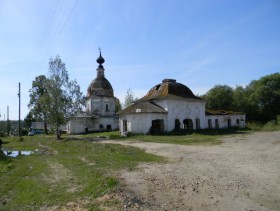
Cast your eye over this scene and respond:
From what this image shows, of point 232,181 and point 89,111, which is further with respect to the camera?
point 89,111

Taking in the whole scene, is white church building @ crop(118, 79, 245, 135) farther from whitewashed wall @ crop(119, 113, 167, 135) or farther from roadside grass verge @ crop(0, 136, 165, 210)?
roadside grass verge @ crop(0, 136, 165, 210)

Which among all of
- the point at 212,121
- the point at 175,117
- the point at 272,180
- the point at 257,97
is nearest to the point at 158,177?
the point at 272,180

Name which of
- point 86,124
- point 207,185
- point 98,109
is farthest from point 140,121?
point 207,185

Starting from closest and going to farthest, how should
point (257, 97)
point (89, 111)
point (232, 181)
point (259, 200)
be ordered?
point (259, 200), point (232, 181), point (89, 111), point (257, 97)

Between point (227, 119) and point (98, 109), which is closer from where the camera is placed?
point (227, 119)

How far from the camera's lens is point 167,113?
3819 cm

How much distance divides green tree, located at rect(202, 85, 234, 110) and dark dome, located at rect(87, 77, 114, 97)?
69.3ft

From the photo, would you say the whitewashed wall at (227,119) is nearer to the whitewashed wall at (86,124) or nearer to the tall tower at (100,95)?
the tall tower at (100,95)

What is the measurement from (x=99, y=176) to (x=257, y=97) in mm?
53498

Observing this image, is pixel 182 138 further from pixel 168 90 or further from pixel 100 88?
pixel 100 88

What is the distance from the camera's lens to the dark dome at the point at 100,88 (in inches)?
2061

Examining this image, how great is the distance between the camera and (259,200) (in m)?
7.45

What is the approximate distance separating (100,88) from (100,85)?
1.89ft

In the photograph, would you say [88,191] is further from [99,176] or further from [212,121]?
[212,121]
